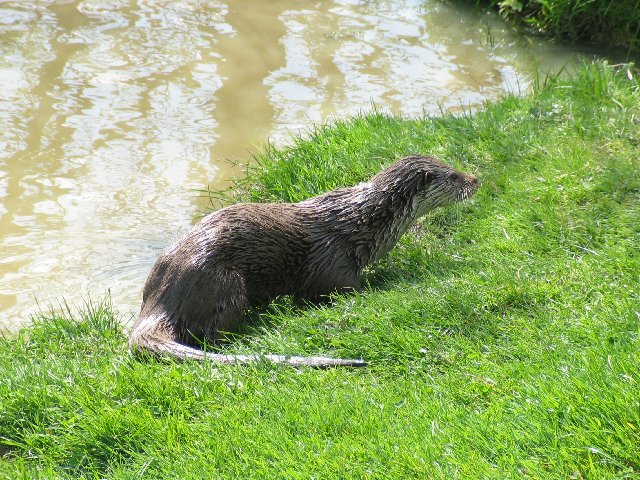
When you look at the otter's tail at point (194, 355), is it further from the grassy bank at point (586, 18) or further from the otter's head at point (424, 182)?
the grassy bank at point (586, 18)

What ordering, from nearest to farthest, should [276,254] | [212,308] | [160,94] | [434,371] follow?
[434,371]
[212,308]
[276,254]
[160,94]

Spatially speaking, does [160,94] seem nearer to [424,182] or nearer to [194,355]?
[424,182]

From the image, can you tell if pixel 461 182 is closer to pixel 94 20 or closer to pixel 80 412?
pixel 80 412

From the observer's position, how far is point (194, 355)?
12.5 feet

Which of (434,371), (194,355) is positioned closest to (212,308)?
(194,355)

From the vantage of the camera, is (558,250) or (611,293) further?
(558,250)

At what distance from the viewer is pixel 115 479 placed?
301 centimetres

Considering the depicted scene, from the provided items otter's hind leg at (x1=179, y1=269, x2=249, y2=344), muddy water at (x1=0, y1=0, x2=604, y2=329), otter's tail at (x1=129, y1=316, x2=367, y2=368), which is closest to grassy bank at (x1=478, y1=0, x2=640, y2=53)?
muddy water at (x1=0, y1=0, x2=604, y2=329)

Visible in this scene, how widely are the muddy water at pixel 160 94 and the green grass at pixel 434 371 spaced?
0.90 m

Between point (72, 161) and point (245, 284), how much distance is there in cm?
254

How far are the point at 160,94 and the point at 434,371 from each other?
4633 millimetres

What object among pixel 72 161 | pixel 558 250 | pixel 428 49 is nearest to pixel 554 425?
pixel 558 250

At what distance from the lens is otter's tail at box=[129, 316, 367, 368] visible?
360 cm

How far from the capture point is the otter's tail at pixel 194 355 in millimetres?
3600
